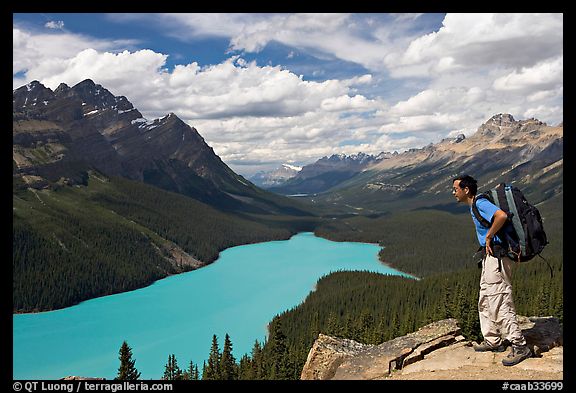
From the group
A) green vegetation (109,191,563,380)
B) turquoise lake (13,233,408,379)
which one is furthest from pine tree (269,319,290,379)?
turquoise lake (13,233,408,379)

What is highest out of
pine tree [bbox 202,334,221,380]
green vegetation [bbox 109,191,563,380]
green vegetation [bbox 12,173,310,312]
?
green vegetation [bbox 12,173,310,312]

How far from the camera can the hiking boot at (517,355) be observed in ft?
28.9

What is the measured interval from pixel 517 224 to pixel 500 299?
75.0 inches

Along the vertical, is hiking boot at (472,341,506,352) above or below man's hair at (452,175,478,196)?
below

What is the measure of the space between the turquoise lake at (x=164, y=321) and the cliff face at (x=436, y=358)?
40.4m

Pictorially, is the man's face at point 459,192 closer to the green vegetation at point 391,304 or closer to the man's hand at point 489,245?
the man's hand at point 489,245

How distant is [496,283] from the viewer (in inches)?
361

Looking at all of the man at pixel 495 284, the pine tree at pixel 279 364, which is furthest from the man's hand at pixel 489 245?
the pine tree at pixel 279 364

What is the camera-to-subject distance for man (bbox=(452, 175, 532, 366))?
8812 mm

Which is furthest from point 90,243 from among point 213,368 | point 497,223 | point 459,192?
point 497,223

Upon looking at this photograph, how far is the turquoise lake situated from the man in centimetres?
4661

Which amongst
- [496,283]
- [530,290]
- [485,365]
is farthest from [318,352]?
[530,290]

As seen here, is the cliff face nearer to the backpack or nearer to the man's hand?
the backpack
